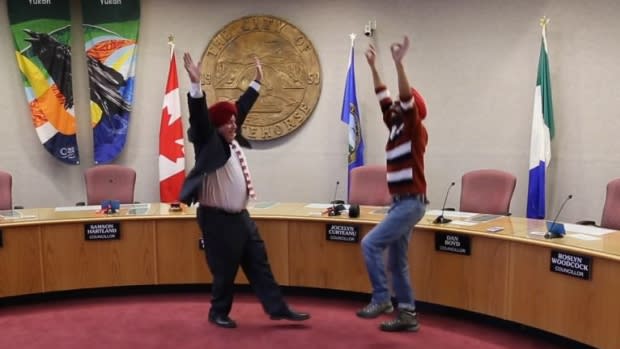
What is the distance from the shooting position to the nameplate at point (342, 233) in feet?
11.4

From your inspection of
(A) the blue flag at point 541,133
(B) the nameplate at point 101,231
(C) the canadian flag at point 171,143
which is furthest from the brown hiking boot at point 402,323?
(C) the canadian flag at point 171,143

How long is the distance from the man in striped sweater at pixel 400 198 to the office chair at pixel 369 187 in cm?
128

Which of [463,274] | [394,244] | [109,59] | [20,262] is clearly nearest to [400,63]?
[394,244]

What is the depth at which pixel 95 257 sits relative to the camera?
11.8 feet

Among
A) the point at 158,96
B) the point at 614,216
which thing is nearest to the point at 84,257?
the point at 158,96

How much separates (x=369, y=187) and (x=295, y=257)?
999 millimetres

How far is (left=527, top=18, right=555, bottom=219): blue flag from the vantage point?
14.8 ft

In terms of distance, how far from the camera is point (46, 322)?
10.8 feet

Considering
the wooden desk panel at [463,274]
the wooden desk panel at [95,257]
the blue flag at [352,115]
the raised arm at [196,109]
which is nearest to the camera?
the raised arm at [196,109]

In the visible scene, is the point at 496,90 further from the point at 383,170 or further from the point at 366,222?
the point at 366,222

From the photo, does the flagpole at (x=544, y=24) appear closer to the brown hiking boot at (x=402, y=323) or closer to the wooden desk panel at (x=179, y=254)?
the brown hiking boot at (x=402, y=323)

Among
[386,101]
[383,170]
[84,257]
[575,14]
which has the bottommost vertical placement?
[84,257]

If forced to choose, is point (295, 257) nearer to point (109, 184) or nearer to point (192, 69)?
point (192, 69)

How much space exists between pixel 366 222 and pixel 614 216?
1670 mm
